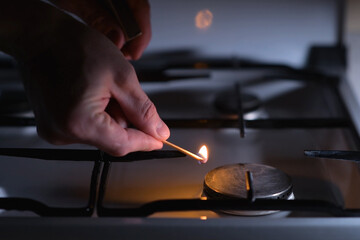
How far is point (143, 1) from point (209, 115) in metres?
0.22

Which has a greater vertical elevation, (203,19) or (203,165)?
(203,19)

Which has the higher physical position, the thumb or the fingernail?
the thumb

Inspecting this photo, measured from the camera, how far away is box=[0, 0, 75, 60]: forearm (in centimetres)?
43

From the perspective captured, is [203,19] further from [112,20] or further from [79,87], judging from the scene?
[79,87]

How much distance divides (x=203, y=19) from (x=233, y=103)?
0.19 meters

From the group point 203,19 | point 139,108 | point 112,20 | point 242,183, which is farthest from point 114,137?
point 203,19

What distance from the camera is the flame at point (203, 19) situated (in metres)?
0.79

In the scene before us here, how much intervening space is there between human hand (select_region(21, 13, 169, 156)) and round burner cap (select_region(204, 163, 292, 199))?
101 millimetres

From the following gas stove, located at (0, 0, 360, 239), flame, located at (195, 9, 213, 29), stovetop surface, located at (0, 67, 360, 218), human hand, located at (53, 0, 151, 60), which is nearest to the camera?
gas stove, located at (0, 0, 360, 239)

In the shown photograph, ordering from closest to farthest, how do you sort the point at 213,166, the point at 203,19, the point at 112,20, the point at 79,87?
the point at 79,87 → the point at 213,166 → the point at 112,20 → the point at 203,19

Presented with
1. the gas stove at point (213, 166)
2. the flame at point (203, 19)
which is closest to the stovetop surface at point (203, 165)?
the gas stove at point (213, 166)

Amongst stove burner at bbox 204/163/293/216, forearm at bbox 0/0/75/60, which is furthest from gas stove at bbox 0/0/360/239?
forearm at bbox 0/0/75/60

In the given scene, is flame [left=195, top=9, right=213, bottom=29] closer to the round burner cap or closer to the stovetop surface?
the stovetop surface

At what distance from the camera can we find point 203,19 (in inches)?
31.4
